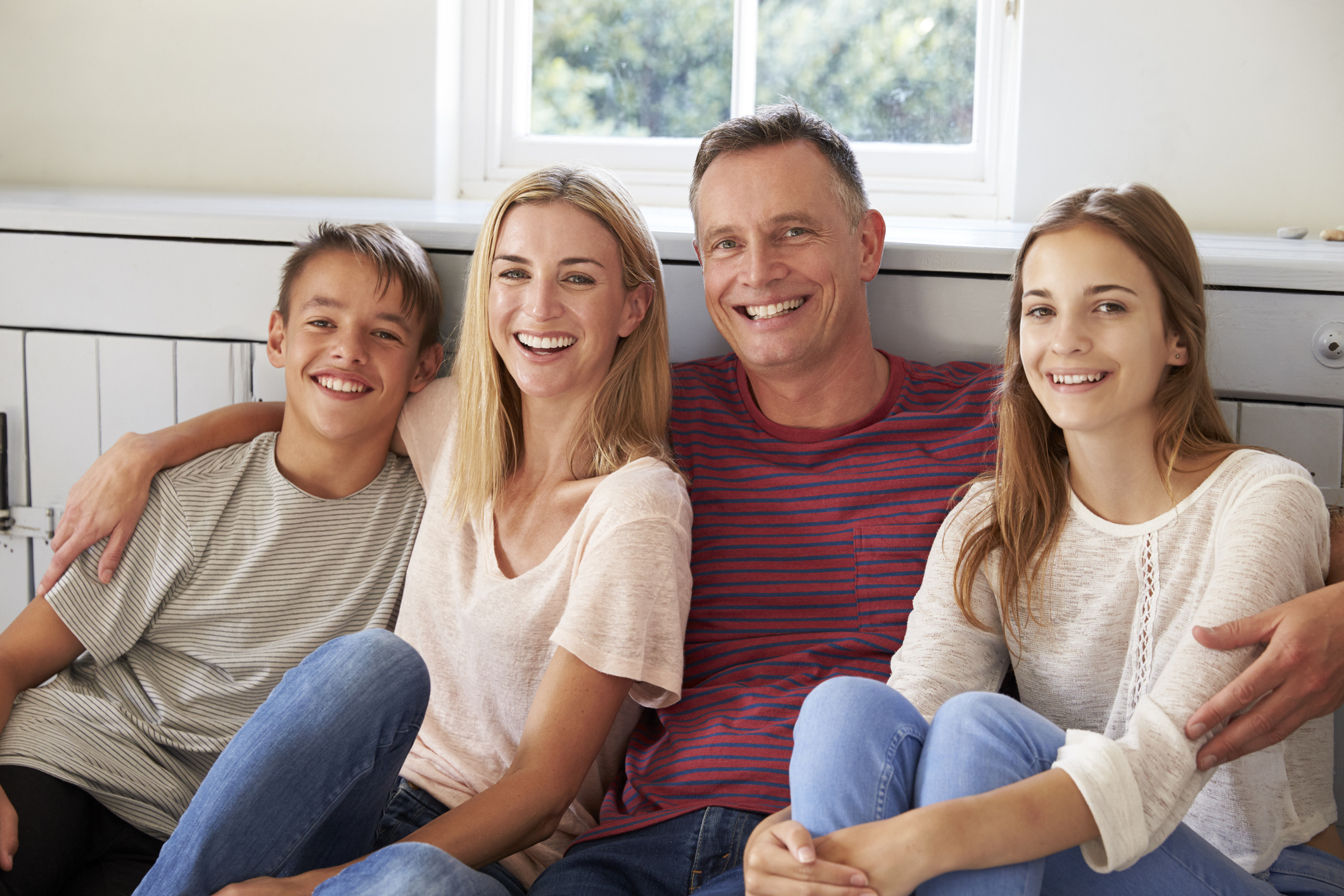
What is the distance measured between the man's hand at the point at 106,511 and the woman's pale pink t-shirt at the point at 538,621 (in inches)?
13.7

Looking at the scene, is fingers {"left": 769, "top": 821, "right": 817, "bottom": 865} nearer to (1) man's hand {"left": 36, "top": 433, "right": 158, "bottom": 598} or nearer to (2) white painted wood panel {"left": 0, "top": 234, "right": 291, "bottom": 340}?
(1) man's hand {"left": 36, "top": 433, "right": 158, "bottom": 598}

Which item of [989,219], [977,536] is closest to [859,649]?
[977,536]

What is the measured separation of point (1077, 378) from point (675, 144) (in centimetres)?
120

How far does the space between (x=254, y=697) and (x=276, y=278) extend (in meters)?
0.59

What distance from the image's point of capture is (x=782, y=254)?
1.23m

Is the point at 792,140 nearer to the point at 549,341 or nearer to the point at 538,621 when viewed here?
the point at 549,341

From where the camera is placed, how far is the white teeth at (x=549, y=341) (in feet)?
3.94

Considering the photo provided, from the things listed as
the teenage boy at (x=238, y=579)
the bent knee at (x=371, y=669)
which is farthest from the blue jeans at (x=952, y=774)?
the teenage boy at (x=238, y=579)

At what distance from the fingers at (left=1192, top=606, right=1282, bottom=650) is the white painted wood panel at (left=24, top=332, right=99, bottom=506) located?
4.87ft

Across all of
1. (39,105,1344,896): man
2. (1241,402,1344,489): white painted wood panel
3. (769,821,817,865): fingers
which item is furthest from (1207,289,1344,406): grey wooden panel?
(769,821,817,865): fingers

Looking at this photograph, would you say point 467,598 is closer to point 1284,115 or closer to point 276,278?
point 276,278

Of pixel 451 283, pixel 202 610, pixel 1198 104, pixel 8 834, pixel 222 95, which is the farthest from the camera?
pixel 222 95

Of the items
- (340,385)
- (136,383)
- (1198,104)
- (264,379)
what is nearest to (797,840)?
(340,385)

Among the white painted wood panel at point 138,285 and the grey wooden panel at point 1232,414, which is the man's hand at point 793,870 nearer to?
the grey wooden panel at point 1232,414
